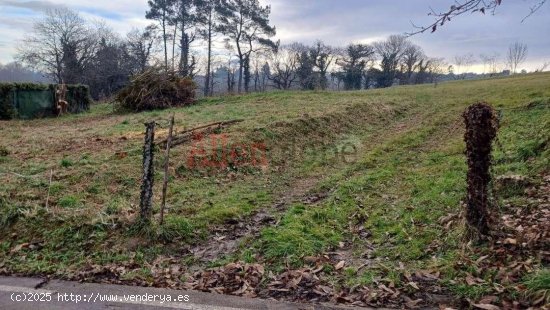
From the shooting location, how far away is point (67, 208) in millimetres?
5918

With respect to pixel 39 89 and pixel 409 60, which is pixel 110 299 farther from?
pixel 409 60

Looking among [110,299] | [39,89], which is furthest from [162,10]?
[110,299]

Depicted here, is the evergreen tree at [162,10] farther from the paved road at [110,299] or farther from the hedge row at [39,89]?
the paved road at [110,299]

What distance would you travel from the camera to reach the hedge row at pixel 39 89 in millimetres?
17312

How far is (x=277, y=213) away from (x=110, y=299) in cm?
283

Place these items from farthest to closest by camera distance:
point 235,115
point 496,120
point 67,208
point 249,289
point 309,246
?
point 235,115, point 67,208, point 309,246, point 496,120, point 249,289

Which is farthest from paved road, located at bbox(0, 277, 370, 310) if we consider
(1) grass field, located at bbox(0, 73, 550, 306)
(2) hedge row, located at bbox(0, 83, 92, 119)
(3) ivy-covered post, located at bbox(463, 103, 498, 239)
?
(2) hedge row, located at bbox(0, 83, 92, 119)

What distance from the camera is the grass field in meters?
4.08

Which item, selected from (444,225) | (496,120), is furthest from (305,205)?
(496,120)

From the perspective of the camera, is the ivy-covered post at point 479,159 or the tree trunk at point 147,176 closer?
the ivy-covered post at point 479,159

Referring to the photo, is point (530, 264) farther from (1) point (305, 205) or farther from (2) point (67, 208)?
(2) point (67, 208)

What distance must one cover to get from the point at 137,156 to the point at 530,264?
7.27 metres

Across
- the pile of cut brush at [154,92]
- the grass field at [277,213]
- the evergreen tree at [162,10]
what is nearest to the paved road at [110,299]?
the grass field at [277,213]

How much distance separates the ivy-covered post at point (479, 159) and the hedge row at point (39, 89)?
1892 cm
